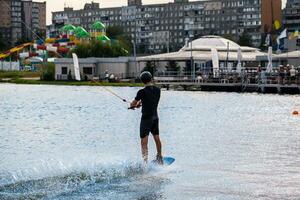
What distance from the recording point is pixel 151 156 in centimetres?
1750

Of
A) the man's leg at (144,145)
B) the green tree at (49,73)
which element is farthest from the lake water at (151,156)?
the green tree at (49,73)

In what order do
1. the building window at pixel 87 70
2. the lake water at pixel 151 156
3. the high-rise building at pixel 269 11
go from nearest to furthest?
1. the lake water at pixel 151 156
2. the building window at pixel 87 70
3. the high-rise building at pixel 269 11

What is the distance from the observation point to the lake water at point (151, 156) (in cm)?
1276

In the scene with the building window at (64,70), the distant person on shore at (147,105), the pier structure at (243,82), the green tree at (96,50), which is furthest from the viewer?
the green tree at (96,50)

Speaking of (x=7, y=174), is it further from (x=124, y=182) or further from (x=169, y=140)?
(x=169, y=140)

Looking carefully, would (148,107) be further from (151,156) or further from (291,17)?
(291,17)

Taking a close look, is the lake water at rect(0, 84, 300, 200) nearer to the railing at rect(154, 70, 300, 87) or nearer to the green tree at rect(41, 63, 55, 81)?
the railing at rect(154, 70, 300, 87)

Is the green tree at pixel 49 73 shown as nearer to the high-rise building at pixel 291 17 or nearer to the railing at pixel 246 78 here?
the railing at pixel 246 78

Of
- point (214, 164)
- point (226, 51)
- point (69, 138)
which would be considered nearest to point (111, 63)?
point (226, 51)

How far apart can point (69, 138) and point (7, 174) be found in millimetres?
8331

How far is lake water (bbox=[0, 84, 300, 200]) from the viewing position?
12758 millimetres

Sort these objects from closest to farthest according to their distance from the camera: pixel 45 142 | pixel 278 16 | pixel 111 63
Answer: pixel 45 142, pixel 111 63, pixel 278 16

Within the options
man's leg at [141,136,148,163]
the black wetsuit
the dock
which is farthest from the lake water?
the dock

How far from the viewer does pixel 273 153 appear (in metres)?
18.3
